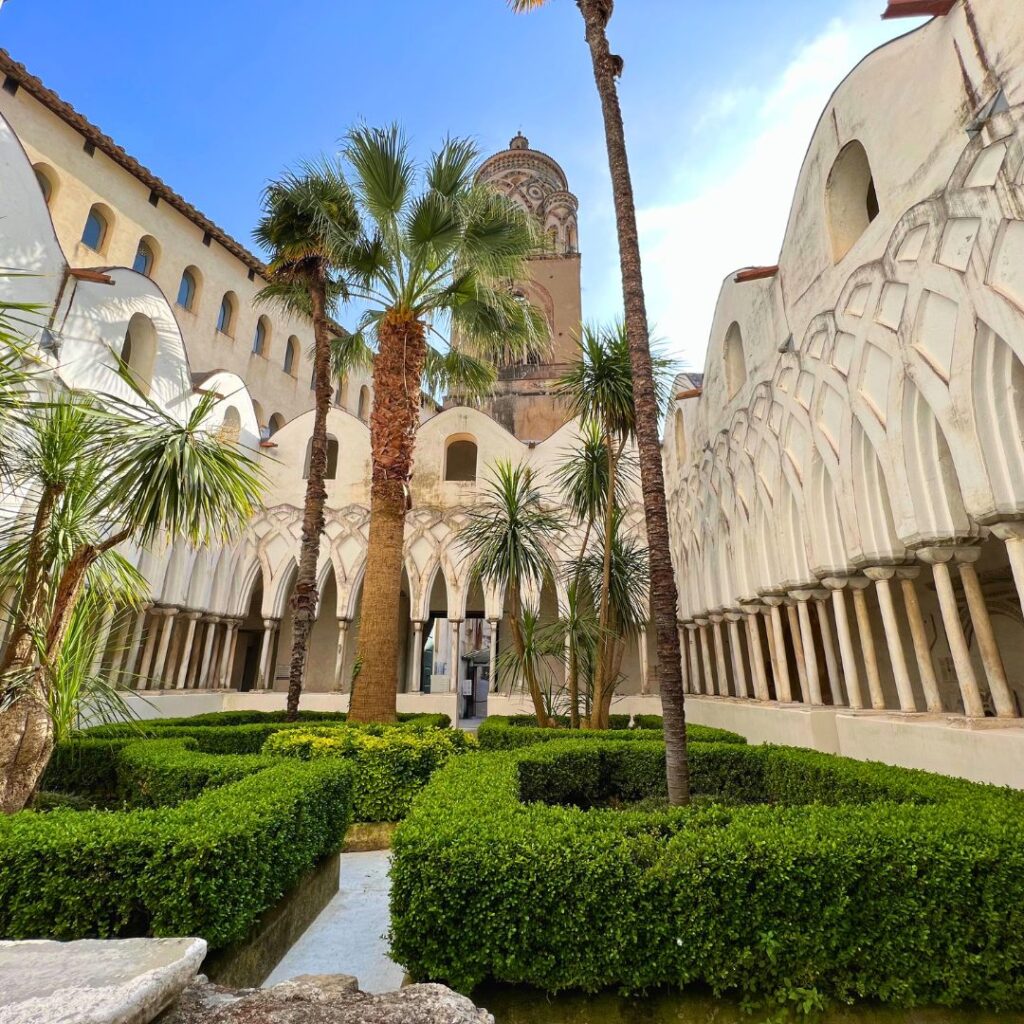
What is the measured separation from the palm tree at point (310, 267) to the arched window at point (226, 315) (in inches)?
412

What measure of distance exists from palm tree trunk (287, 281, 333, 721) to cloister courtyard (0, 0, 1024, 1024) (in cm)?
7

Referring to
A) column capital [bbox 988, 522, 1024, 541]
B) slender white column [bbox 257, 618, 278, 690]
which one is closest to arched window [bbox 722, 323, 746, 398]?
column capital [bbox 988, 522, 1024, 541]

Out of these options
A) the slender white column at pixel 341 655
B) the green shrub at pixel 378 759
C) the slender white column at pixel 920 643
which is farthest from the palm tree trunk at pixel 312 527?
the slender white column at pixel 920 643

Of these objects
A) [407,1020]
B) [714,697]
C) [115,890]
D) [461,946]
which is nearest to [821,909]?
[461,946]

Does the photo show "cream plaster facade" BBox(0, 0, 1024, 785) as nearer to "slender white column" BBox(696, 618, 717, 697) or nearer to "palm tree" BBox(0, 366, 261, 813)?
"slender white column" BBox(696, 618, 717, 697)

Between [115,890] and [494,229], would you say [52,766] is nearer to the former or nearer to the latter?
[115,890]

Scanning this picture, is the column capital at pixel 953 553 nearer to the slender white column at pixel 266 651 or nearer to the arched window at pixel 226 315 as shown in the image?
the slender white column at pixel 266 651

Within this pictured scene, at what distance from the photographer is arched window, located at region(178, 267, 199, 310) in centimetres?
1869

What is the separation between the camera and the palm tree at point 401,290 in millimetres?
8219

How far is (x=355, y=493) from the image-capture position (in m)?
16.9

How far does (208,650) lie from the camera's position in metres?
14.7

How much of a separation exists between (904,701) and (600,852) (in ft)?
17.8

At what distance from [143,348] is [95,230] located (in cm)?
697

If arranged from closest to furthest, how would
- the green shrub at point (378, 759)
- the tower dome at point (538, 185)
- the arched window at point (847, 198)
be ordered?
the green shrub at point (378, 759) < the arched window at point (847, 198) < the tower dome at point (538, 185)
